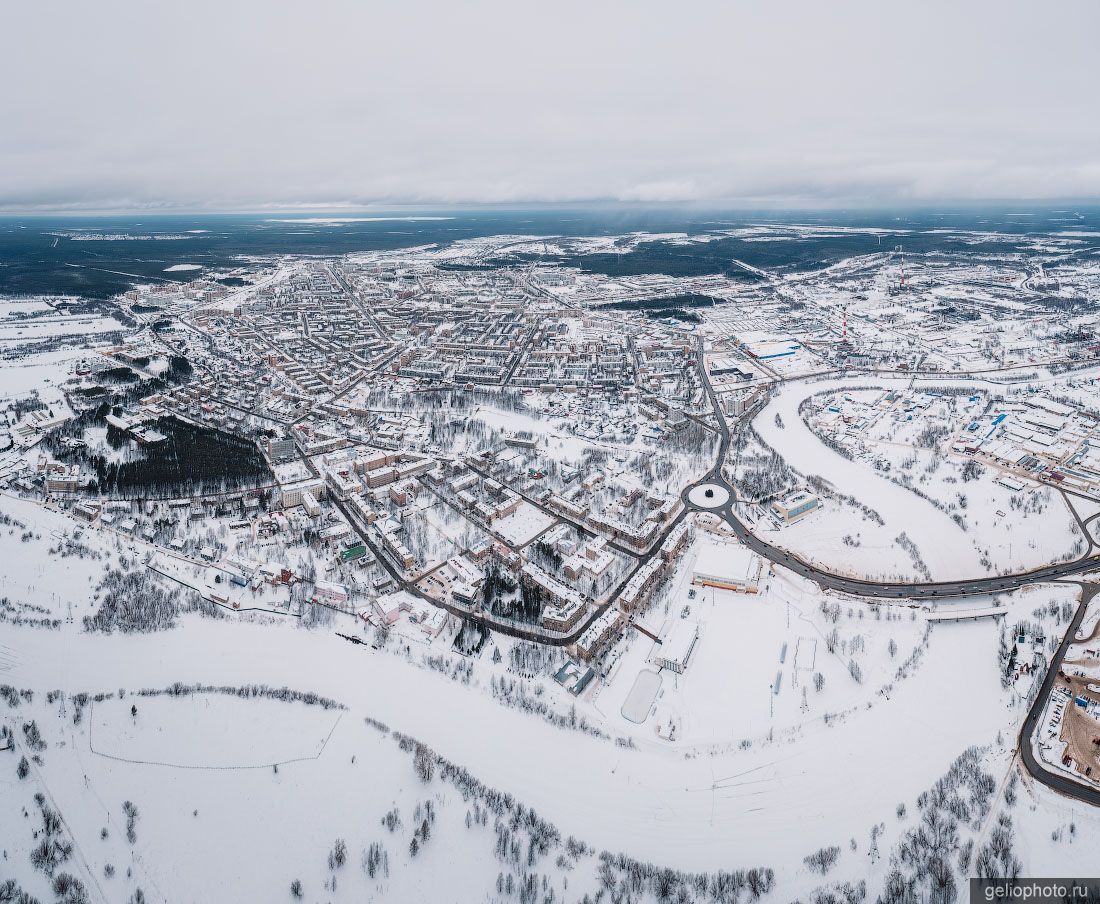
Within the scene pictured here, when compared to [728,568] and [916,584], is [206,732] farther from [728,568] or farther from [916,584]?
[916,584]

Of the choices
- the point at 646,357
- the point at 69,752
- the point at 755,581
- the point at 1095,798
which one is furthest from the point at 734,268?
the point at 69,752

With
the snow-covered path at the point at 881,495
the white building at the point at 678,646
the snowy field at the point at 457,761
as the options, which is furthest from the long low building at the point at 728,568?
the snowy field at the point at 457,761

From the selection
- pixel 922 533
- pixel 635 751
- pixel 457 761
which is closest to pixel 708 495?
pixel 922 533

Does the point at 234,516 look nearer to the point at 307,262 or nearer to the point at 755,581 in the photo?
the point at 755,581

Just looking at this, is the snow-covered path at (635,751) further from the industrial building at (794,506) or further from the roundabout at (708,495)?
the roundabout at (708,495)

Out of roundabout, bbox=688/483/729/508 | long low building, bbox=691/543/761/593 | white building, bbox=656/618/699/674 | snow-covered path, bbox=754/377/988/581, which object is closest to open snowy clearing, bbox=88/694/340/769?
white building, bbox=656/618/699/674
